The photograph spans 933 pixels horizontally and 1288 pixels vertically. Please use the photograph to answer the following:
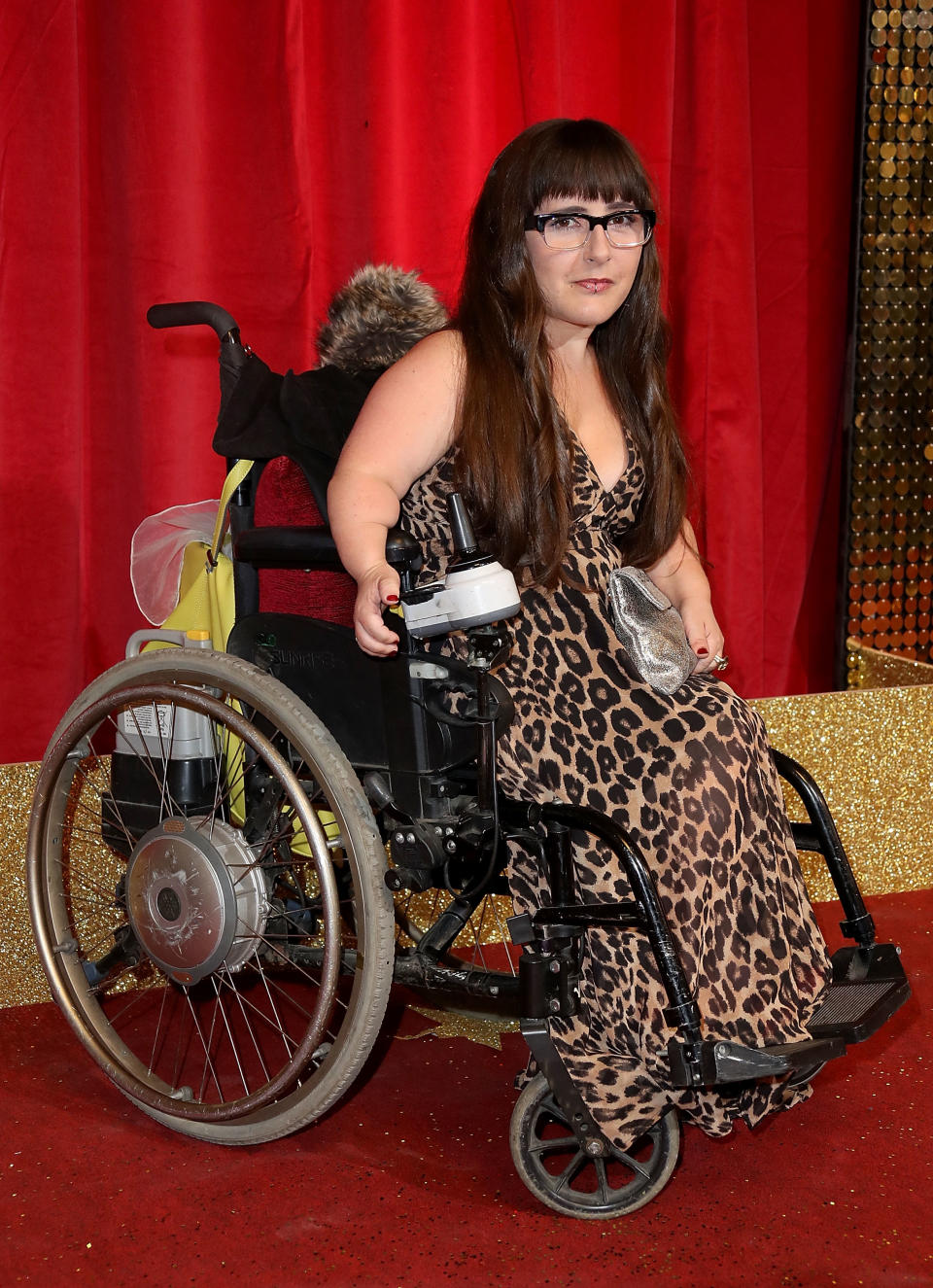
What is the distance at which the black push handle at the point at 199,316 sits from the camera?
5.54 ft

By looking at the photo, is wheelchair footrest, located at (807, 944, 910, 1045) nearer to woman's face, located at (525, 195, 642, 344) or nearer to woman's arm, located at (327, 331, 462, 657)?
woman's arm, located at (327, 331, 462, 657)

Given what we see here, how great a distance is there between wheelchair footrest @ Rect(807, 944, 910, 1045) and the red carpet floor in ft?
0.78

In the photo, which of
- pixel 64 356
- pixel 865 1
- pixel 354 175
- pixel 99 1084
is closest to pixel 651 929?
pixel 99 1084

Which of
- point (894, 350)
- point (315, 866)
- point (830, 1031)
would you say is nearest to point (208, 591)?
point (315, 866)

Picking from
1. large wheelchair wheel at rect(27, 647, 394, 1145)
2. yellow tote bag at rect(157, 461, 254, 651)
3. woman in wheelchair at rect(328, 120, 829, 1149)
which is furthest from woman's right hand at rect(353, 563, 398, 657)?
yellow tote bag at rect(157, 461, 254, 651)

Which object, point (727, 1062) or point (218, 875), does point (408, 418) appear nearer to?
point (218, 875)

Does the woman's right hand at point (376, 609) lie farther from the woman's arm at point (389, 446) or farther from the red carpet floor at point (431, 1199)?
the red carpet floor at point (431, 1199)

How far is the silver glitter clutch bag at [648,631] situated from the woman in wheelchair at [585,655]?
0.02 metres

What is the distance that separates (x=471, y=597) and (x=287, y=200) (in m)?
1.27

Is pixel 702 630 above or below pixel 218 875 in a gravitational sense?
above

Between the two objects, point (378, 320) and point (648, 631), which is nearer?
point (648, 631)

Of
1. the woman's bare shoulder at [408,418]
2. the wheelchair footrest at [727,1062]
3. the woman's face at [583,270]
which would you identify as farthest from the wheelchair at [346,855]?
the woman's face at [583,270]

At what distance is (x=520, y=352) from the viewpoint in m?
1.55

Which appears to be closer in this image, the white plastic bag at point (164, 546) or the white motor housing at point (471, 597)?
the white motor housing at point (471, 597)
